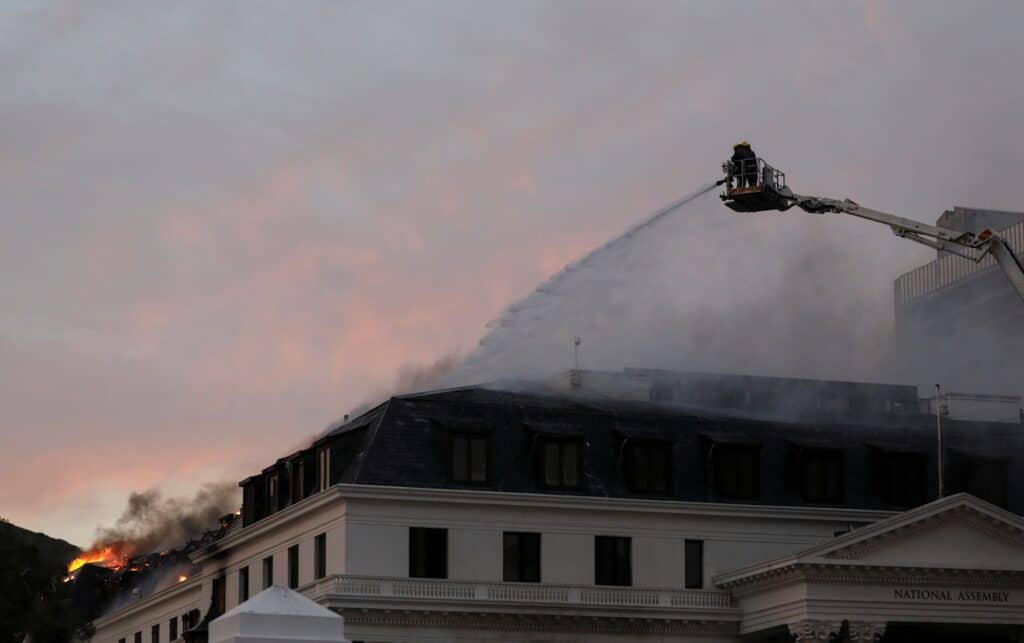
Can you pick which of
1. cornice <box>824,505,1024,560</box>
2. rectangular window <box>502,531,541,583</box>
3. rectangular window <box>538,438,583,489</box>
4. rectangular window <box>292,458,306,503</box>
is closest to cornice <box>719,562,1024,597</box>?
cornice <box>824,505,1024,560</box>

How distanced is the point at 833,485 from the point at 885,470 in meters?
2.56

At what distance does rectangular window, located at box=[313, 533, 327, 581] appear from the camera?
85.2m

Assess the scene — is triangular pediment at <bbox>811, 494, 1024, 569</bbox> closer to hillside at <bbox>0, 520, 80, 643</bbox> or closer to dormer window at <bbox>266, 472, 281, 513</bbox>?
dormer window at <bbox>266, 472, 281, 513</bbox>

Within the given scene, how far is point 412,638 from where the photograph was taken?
269ft

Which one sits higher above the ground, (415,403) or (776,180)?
(776,180)

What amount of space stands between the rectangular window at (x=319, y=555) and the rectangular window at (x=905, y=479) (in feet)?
83.1

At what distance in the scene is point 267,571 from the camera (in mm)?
91688

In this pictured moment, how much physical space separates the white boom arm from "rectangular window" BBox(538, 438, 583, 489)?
14.9 m

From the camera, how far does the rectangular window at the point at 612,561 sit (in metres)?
86.4

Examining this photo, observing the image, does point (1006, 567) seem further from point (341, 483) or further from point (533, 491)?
point (341, 483)

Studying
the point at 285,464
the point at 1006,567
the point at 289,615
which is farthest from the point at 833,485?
the point at 289,615

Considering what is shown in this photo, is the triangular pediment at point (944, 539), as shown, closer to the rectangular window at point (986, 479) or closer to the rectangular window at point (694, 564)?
the rectangular window at point (986, 479)

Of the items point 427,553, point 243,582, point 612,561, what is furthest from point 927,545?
point 243,582

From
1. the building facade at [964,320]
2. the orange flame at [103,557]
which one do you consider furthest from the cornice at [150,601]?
the building facade at [964,320]
